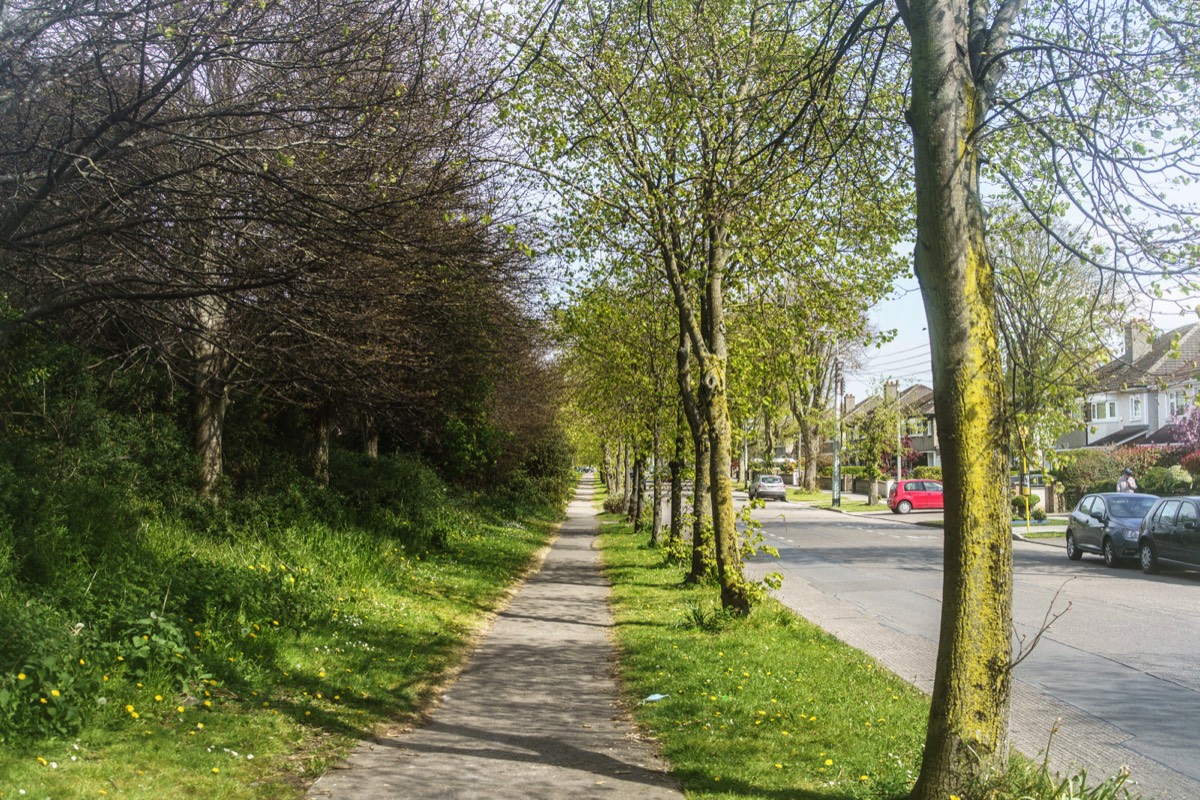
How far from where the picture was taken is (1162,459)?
1784 inches

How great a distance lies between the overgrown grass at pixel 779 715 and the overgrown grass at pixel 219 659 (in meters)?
2.20

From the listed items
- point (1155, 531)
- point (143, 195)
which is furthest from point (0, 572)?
point (1155, 531)

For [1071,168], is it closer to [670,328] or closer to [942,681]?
[942,681]

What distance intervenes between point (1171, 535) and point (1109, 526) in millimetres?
2663

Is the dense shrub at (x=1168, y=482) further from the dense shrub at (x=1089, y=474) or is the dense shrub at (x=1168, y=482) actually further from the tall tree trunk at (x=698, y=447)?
the tall tree trunk at (x=698, y=447)

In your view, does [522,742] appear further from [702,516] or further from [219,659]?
[702,516]

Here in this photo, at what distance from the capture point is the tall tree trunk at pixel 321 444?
2169 centimetres

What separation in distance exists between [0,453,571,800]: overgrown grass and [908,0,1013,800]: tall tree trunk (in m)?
3.70

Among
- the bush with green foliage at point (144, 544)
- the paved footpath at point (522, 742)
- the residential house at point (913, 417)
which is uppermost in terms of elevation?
the residential house at point (913, 417)

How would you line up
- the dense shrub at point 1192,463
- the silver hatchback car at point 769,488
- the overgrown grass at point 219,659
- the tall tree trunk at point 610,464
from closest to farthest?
the overgrown grass at point 219,659
the dense shrub at point 1192,463
the tall tree trunk at point 610,464
the silver hatchback car at point 769,488

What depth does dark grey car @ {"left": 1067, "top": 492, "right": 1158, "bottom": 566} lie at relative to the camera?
22.2m

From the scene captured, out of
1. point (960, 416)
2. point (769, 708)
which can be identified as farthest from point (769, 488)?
point (960, 416)

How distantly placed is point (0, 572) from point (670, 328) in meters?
15.3

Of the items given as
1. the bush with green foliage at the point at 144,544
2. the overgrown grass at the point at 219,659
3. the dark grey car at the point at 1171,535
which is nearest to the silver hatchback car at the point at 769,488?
the dark grey car at the point at 1171,535
